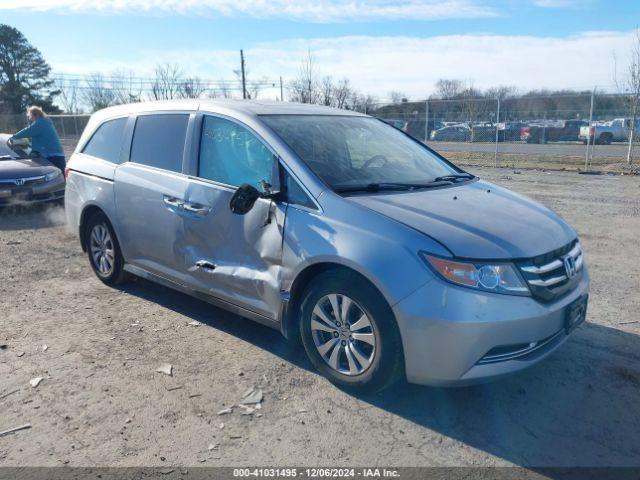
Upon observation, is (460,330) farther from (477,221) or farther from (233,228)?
(233,228)

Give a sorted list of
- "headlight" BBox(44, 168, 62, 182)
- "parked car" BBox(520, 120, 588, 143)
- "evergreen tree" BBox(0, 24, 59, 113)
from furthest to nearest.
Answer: "evergreen tree" BBox(0, 24, 59, 113) < "parked car" BBox(520, 120, 588, 143) < "headlight" BBox(44, 168, 62, 182)

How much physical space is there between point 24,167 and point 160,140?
245 inches

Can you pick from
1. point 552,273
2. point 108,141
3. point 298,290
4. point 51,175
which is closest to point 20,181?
point 51,175

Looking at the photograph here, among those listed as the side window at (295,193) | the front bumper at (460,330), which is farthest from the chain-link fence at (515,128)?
the front bumper at (460,330)

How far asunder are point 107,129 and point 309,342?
3.37 m

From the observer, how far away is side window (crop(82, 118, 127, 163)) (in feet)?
17.4

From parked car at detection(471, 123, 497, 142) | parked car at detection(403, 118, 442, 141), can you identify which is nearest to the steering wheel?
parked car at detection(403, 118, 442, 141)

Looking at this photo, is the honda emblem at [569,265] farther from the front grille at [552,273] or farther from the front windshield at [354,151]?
the front windshield at [354,151]

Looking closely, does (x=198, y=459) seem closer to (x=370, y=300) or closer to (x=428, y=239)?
(x=370, y=300)

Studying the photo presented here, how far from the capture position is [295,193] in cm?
363

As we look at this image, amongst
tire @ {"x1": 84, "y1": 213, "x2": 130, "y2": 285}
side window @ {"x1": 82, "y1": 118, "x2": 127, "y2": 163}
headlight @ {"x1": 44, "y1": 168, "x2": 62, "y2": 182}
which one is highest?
side window @ {"x1": 82, "y1": 118, "x2": 127, "y2": 163}

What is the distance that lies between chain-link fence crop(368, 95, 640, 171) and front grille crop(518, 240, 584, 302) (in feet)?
52.2

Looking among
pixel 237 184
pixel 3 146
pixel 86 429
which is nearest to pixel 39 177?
pixel 3 146

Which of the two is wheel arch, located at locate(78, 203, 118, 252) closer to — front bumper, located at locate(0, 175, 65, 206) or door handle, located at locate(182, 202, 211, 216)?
door handle, located at locate(182, 202, 211, 216)
